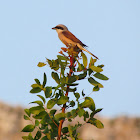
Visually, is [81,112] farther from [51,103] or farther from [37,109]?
[37,109]

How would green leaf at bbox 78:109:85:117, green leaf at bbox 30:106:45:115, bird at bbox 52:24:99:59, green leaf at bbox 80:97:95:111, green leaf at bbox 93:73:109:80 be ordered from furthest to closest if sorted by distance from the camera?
bird at bbox 52:24:99:59
green leaf at bbox 93:73:109:80
green leaf at bbox 30:106:45:115
green leaf at bbox 80:97:95:111
green leaf at bbox 78:109:85:117

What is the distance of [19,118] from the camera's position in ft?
76.3

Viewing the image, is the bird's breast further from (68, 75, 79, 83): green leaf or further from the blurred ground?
the blurred ground

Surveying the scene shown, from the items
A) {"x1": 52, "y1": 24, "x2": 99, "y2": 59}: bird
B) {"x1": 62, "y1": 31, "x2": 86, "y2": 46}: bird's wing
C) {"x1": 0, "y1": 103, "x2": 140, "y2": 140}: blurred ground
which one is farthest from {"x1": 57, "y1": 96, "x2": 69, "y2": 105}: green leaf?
{"x1": 0, "y1": 103, "x2": 140, "y2": 140}: blurred ground

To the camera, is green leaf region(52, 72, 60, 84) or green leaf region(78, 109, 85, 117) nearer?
green leaf region(78, 109, 85, 117)

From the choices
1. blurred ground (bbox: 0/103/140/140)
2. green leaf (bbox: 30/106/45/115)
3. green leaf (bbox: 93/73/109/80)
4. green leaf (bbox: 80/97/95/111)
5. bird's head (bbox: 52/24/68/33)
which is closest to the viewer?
green leaf (bbox: 80/97/95/111)

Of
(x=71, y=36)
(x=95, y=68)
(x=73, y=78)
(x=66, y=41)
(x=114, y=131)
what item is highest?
(x=71, y=36)

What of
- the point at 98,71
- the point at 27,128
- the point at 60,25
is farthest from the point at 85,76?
the point at 60,25

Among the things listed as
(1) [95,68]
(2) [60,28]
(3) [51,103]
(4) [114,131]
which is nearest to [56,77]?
(3) [51,103]

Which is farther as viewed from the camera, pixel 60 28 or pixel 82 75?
pixel 60 28

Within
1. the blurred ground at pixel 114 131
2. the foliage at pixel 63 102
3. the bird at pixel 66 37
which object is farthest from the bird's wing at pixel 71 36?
the blurred ground at pixel 114 131

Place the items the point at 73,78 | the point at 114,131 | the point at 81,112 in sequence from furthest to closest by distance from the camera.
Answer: the point at 114,131 < the point at 73,78 < the point at 81,112

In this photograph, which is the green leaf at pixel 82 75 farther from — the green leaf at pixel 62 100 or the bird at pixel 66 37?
the bird at pixel 66 37

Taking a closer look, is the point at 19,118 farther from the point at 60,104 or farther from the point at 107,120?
the point at 60,104
